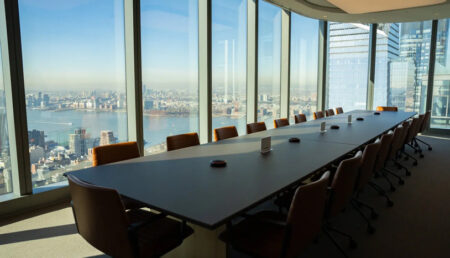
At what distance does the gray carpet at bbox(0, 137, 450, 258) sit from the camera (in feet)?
8.67

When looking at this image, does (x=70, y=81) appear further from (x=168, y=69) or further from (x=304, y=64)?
(x=304, y=64)

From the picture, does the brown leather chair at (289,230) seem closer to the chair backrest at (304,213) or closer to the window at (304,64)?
the chair backrest at (304,213)

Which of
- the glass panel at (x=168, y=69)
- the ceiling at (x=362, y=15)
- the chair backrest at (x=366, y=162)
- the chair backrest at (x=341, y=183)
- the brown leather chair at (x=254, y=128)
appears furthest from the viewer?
the ceiling at (x=362, y=15)

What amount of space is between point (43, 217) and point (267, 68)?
566 centimetres

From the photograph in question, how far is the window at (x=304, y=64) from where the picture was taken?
8469 mm

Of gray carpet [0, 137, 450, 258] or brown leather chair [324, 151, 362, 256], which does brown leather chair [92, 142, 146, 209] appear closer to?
gray carpet [0, 137, 450, 258]

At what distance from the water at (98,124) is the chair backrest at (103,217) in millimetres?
2405

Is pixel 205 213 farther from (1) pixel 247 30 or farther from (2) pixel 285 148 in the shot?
(1) pixel 247 30

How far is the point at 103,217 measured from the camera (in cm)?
170

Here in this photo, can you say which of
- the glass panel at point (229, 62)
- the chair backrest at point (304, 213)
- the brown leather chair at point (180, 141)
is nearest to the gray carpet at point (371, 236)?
the chair backrest at point (304, 213)

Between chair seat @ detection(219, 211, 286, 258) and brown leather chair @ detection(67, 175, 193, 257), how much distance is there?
292 millimetres

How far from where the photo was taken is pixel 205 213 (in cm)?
156

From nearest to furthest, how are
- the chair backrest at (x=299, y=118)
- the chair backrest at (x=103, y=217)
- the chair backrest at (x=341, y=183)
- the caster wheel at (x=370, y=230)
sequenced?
the chair backrest at (x=103, y=217), the chair backrest at (x=341, y=183), the caster wheel at (x=370, y=230), the chair backrest at (x=299, y=118)

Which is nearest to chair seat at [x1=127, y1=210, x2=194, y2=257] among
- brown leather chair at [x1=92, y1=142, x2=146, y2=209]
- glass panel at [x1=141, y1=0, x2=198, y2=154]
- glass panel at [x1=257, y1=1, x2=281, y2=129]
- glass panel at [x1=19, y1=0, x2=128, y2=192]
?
brown leather chair at [x1=92, y1=142, x2=146, y2=209]
